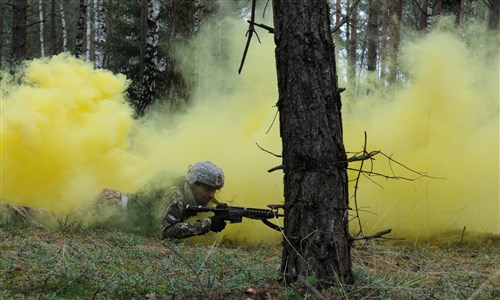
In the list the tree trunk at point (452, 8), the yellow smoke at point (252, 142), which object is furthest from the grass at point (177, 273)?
the tree trunk at point (452, 8)

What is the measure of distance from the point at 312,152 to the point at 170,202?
147 inches

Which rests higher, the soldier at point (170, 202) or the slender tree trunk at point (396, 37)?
the slender tree trunk at point (396, 37)

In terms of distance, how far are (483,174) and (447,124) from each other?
87cm

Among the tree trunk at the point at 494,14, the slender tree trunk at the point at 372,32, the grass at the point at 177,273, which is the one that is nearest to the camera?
the grass at the point at 177,273

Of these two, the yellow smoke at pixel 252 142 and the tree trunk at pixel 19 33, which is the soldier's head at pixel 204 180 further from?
the tree trunk at pixel 19 33

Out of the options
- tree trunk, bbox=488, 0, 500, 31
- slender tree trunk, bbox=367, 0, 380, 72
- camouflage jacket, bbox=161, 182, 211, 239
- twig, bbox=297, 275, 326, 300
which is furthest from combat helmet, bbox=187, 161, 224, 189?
slender tree trunk, bbox=367, 0, 380, 72

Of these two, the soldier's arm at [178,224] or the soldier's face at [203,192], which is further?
the soldier's face at [203,192]

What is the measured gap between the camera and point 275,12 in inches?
142

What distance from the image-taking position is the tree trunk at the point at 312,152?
340cm

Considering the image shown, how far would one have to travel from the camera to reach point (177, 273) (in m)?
4.14

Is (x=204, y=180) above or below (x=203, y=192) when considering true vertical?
above

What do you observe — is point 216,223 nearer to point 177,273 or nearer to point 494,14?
point 177,273

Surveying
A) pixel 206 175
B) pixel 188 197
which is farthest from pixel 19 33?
pixel 206 175

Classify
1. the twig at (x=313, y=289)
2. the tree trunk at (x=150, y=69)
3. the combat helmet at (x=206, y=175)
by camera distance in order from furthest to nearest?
the tree trunk at (x=150, y=69) → the combat helmet at (x=206, y=175) → the twig at (x=313, y=289)
